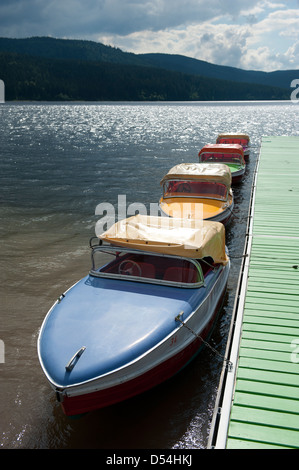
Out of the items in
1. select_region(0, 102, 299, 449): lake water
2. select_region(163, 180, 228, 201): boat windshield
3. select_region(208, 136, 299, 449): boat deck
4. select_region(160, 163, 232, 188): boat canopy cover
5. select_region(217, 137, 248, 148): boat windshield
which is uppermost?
select_region(217, 137, 248, 148): boat windshield

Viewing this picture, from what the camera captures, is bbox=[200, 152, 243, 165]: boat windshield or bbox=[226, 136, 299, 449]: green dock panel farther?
bbox=[200, 152, 243, 165]: boat windshield

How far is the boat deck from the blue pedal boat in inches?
40.1

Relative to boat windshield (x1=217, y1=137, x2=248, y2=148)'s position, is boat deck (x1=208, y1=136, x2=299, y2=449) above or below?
below

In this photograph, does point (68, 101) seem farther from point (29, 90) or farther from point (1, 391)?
point (1, 391)

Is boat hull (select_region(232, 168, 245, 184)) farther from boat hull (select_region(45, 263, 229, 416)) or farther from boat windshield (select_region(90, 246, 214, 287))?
boat hull (select_region(45, 263, 229, 416))

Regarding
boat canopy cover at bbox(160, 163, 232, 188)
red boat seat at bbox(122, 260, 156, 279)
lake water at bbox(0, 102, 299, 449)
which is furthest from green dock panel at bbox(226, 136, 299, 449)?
red boat seat at bbox(122, 260, 156, 279)

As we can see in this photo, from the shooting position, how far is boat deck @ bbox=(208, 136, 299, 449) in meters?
6.27

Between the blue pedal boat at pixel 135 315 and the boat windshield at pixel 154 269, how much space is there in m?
0.02

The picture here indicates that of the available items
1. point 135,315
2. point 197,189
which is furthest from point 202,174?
point 135,315

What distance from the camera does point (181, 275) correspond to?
30.5ft

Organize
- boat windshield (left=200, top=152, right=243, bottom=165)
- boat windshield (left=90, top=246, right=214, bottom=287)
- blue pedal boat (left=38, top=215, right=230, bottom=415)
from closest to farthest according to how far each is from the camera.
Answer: blue pedal boat (left=38, top=215, right=230, bottom=415), boat windshield (left=90, top=246, right=214, bottom=287), boat windshield (left=200, top=152, right=243, bottom=165)

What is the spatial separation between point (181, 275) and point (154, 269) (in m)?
0.81

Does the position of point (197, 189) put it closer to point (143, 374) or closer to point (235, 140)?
point (143, 374)

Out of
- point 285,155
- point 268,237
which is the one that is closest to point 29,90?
point 285,155
